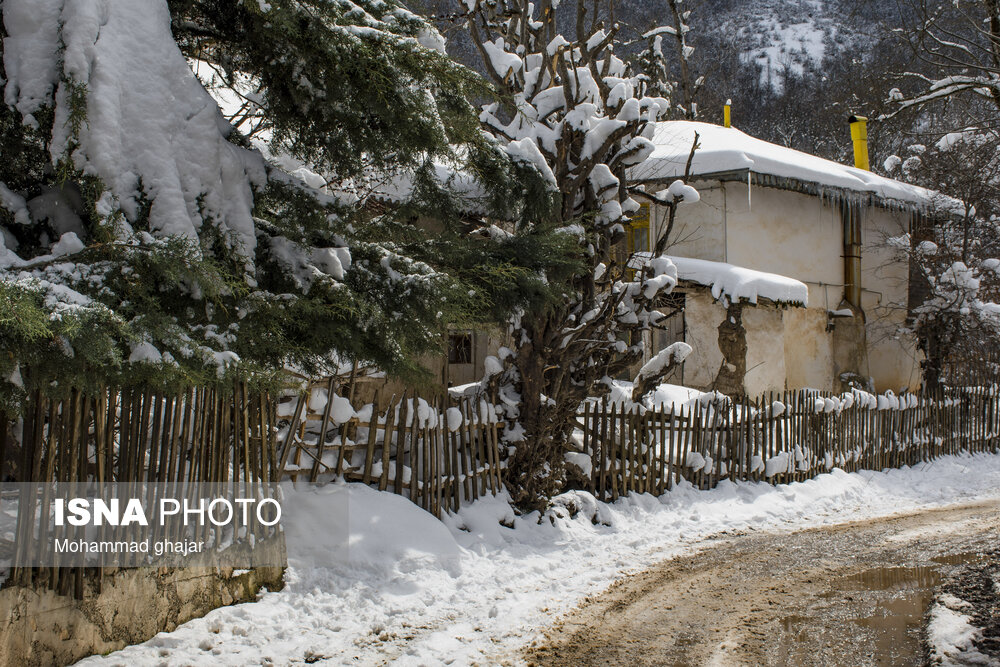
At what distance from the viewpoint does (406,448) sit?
267 inches

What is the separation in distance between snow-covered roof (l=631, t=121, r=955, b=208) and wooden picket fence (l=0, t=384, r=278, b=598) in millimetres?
9666

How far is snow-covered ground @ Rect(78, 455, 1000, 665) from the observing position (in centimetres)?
435

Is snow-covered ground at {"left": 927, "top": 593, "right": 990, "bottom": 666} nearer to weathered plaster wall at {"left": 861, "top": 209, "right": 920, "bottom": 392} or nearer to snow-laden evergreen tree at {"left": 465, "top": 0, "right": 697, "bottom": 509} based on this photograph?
snow-laden evergreen tree at {"left": 465, "top": 0, "right": 697, "bottom": 509}

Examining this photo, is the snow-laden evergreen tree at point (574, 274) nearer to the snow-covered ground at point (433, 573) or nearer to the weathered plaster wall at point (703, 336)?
the snow-covered ground at point (433, 573)

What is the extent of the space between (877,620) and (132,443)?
4.71m

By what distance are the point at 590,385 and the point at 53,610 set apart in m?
5.46

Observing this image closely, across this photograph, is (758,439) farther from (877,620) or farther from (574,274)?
(877,620)

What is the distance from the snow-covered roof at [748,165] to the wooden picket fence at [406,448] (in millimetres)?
7476

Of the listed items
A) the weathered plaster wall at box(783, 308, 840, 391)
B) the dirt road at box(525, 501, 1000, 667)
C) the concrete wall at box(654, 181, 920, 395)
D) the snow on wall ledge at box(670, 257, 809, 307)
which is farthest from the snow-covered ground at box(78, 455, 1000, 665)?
the weathered plaster wall at box(783, 308, 840, 391)

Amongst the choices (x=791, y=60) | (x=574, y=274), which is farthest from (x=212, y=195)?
(x=791, y=60)

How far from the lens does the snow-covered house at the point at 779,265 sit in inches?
549

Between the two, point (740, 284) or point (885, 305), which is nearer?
point (740, 284)

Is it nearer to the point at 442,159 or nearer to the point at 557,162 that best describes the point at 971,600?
the point at 442,159

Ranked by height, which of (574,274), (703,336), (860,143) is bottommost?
(703,336)
